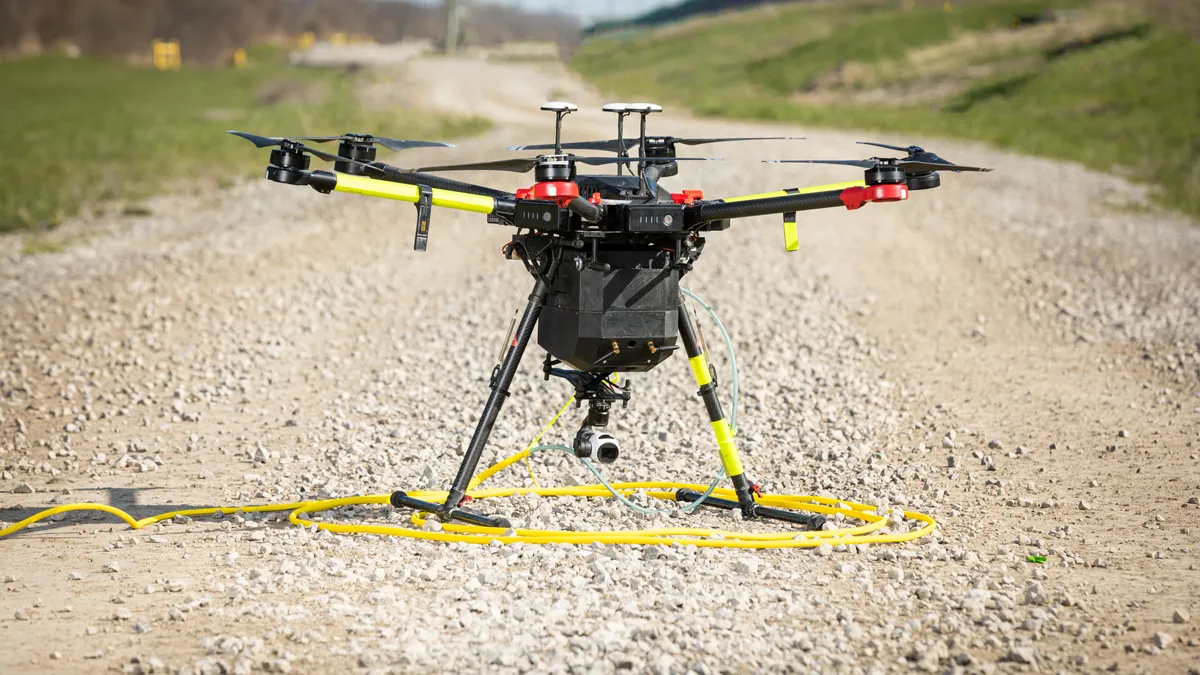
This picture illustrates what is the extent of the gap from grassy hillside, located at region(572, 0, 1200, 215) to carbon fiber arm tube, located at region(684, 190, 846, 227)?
56.4ft

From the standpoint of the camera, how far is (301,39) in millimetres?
76062

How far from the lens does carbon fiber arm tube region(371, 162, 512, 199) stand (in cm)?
544

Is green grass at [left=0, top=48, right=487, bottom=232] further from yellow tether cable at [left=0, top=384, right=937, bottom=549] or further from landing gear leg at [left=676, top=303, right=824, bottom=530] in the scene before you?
landing gear leg at [left=676, top=303, right=824, bottom=530]

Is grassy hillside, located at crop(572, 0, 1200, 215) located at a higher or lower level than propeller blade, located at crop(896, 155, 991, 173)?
higher

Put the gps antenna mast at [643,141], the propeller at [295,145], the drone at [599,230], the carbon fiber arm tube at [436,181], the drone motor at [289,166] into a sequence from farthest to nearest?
the carbon fiber arm tube at [436,181] < the gps antenna mast at [643,141] < the drone at [599,230] < the propeller at [295,145] < the drone motor at [289,166]

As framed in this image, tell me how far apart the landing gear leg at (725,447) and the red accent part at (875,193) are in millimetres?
1020

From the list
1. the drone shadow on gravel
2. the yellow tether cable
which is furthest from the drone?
the drone shadow on gravel

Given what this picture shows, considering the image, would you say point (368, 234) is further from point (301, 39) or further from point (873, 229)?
point (301, 39)

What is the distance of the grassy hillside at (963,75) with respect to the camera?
2939 cm

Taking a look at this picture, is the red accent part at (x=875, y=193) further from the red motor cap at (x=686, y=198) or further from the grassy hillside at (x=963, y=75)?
the grassy hillside at (x=963, y=75)

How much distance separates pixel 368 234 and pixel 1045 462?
399 inches

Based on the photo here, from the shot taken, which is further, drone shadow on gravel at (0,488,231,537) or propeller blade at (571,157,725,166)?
drone shadow on gravel at (0,488,231,537)

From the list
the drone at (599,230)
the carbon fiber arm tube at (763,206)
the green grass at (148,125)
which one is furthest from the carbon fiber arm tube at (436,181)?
the green grass at (148,125)

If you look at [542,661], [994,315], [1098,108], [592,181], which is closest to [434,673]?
[542,661]
